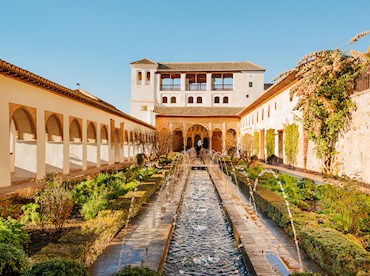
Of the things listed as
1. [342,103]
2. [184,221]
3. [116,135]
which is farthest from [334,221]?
[116,135]

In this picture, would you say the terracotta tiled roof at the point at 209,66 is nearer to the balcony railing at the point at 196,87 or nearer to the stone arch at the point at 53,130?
the balcony railing at the point at 196,87

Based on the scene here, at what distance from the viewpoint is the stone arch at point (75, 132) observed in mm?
16319

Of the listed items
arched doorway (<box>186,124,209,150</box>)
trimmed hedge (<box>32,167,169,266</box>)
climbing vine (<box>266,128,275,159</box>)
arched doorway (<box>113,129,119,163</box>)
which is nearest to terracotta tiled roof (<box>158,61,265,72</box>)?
arched doorway (<box>186,124,209,150</box>)

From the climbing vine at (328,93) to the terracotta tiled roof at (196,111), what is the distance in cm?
2458

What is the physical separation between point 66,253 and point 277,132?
20.5m

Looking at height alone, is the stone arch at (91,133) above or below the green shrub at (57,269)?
above

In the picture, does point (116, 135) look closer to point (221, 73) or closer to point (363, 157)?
point (363, 157)

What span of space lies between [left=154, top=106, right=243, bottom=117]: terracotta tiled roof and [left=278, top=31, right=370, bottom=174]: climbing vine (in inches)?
968

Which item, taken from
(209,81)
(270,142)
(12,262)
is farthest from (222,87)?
(12,262)

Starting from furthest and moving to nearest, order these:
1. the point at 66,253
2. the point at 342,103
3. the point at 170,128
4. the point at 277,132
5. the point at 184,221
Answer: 1. the point at 170,128
2. the point at 277,132
3. the point at 342,103
4. the point at 184,221
5. the point at 66,253

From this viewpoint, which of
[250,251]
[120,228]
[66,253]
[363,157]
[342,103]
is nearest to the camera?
[66,253]

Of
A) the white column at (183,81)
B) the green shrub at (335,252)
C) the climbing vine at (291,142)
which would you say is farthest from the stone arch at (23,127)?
the white column at (183,81)

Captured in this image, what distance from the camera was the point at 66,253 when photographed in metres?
3.84

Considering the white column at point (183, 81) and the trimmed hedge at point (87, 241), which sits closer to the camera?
the trimmed hedge at point (87, 241)
